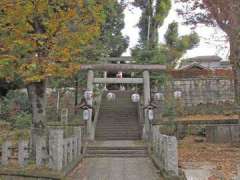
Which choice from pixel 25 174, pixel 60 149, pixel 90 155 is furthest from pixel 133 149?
pixel 25 174

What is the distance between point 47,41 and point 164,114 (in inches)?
650

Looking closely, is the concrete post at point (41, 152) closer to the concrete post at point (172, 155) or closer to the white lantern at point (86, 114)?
the concrete post at point (172, 155)

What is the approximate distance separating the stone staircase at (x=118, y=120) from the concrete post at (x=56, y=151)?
1191cm

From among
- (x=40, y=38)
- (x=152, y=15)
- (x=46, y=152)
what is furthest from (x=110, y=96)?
(x=40, y=38)

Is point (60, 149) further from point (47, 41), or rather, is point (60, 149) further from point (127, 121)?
point (127, 121)

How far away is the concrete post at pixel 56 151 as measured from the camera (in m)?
12.1

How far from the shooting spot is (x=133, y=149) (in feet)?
62.8

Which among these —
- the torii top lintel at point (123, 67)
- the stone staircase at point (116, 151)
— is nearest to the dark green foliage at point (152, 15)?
the torii top lintel at point (123, 67)

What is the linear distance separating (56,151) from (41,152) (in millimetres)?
564

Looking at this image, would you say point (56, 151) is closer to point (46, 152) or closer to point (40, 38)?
point (46, 152)

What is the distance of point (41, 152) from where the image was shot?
40.5 feet

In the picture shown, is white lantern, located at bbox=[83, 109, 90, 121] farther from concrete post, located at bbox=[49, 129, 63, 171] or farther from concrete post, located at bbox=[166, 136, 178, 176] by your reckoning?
concrete post, located at bbox=[166, 136, 178, 176]

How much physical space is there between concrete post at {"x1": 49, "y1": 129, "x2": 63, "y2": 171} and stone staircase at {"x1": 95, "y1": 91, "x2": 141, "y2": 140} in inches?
469

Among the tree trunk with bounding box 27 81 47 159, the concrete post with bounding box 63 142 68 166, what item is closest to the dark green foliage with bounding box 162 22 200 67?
the tree trunk with bounding box 27 81 47 159
